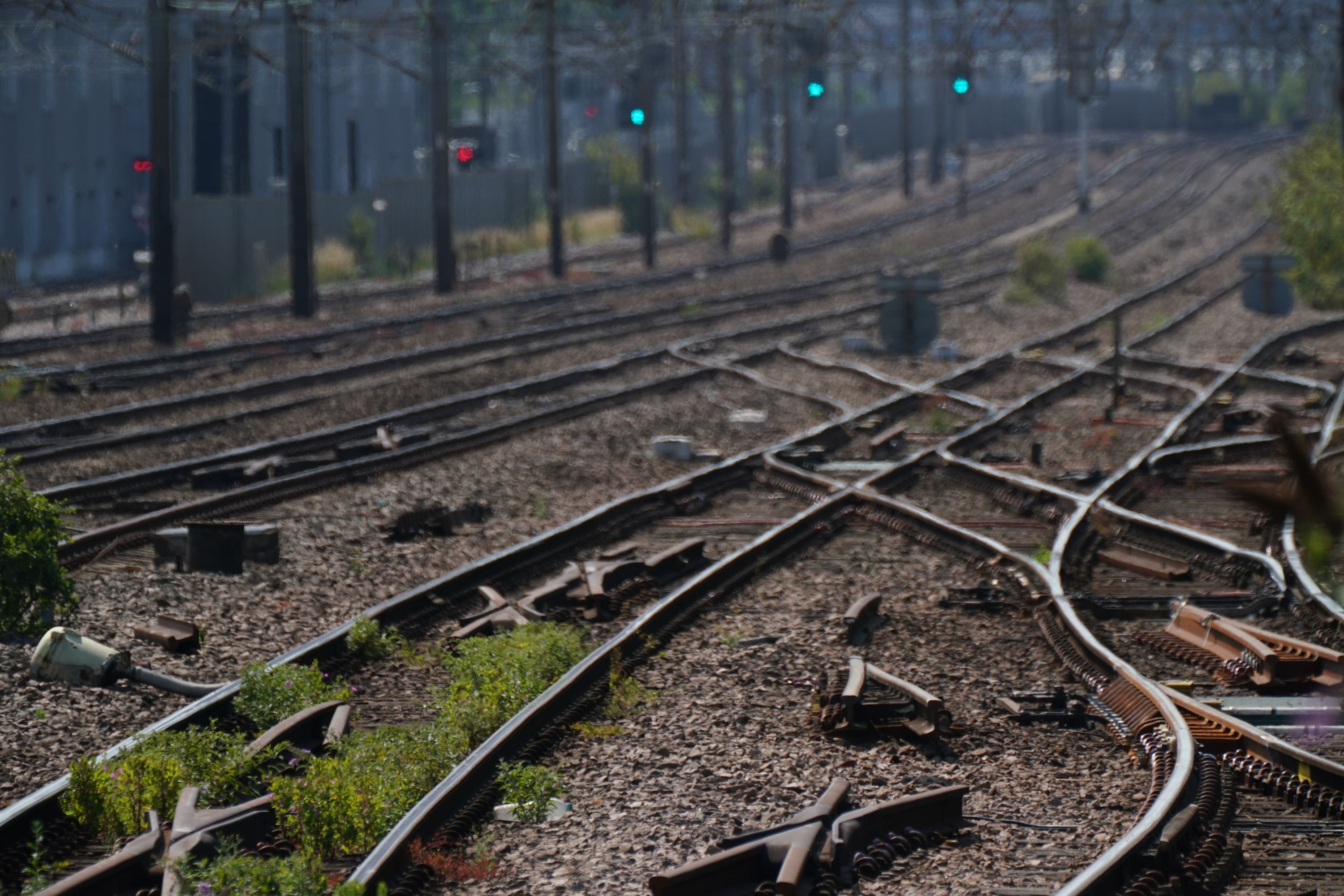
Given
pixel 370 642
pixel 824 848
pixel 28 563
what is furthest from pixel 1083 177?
pixel 824 848

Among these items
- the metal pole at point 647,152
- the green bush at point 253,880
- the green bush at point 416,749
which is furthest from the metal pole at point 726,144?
the green bush at point 253,880

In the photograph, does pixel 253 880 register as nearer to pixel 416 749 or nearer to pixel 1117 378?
pixel 416 749

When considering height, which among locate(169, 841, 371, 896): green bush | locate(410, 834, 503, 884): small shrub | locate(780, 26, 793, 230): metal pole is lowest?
locate(410, 834, 503, 884): small shrub

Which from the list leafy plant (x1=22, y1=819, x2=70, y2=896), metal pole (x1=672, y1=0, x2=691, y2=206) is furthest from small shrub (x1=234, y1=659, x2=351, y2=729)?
metal pole (x1=672, y1=0, x2=691, y2=206)

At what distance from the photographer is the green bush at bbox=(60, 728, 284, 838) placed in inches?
252

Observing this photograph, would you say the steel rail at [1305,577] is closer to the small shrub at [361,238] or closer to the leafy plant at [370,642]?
the leafy plant at [370,642]

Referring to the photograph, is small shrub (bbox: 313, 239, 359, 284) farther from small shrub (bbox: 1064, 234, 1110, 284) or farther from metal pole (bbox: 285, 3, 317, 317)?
small shrub (bbox: 1064, 234, 1110, 284)

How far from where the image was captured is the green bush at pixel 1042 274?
32.4m

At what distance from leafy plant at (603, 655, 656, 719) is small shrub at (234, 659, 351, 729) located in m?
1.30

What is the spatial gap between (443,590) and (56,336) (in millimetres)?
16425

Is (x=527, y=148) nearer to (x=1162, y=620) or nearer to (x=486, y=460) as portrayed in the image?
(x=486, y=460)

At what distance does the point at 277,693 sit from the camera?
779 cm

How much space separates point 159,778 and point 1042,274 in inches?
1104

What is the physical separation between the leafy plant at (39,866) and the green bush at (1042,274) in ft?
91.4
